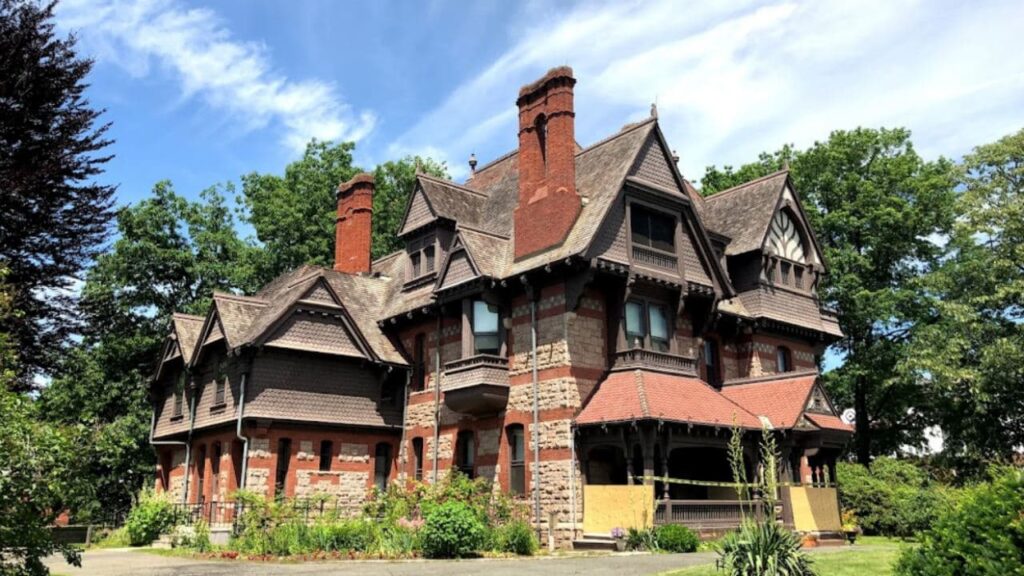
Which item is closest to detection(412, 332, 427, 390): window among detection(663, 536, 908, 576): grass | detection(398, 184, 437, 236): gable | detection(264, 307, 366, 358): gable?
detection(264, 307, 366, 358): gable

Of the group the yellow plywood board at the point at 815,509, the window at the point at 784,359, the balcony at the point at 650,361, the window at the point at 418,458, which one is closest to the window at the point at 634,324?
the balcony at the point at 650,361

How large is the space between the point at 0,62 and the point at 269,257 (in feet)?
71.4

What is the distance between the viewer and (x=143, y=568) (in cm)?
1762

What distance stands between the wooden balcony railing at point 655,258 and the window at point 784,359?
7966mm

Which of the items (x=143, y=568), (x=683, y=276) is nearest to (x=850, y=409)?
(x=683, y=276)

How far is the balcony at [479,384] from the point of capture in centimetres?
2620

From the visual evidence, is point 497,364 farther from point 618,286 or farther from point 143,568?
point 143,568

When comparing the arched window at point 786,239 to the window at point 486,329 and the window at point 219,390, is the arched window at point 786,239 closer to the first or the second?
the window at point 486,329

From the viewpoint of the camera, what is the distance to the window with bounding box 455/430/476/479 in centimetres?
2844

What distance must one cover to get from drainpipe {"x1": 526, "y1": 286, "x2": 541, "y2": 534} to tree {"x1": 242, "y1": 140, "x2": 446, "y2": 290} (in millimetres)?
23839

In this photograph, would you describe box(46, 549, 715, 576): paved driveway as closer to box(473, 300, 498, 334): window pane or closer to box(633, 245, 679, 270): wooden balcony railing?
box(473, 300, 498, 334): window pane

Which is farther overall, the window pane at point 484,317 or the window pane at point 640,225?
the window pane at point 484,317

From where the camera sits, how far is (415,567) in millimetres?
16703

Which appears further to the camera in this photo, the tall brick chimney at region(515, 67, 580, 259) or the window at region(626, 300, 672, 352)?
the tall brick chimney at region(515, 67, 580, 259)
